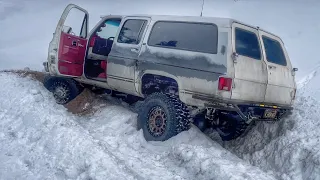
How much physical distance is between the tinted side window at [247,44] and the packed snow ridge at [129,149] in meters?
1.34

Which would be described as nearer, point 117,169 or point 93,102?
point 117,169

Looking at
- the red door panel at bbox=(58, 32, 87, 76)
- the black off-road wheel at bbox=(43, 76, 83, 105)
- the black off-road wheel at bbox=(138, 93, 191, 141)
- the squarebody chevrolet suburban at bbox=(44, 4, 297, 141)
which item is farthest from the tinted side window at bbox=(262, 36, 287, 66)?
the black off-road wheel at bbox=(43, 76, 83, 105)

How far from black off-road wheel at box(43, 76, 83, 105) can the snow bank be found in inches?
135

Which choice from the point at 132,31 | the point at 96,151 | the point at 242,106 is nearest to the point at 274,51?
the point at 242,106

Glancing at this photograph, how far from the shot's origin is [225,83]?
4.21 meters

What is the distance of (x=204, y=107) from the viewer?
4504 millimetres

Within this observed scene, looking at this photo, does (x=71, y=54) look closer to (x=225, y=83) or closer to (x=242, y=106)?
(x=225, y=83)

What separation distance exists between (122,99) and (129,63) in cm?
172

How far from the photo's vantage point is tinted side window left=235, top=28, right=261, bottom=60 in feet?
14.7

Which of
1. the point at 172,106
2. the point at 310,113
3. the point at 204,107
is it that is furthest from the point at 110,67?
the point at 310,113

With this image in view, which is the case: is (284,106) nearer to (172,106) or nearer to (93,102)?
(172,106)

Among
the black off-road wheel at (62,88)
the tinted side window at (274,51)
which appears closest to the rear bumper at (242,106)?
the tinted side window at (274,51)

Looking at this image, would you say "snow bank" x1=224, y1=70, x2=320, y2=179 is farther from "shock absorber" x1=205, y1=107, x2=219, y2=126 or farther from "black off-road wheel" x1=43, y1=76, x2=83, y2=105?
"black off-road wheel" x1=43, y1=76, x2=83, y2=105

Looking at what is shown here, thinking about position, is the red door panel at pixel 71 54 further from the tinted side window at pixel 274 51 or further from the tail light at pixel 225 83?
the tinted side window at pixel 274 51
